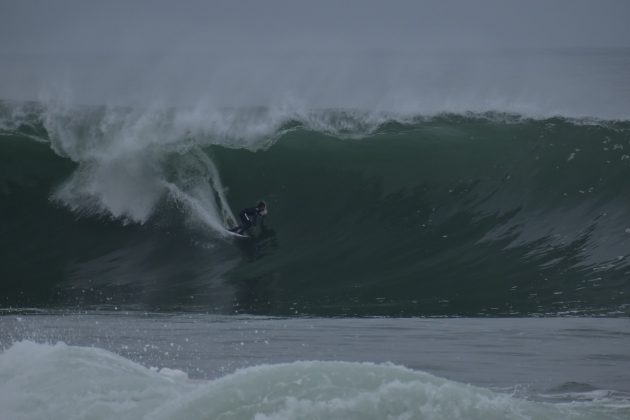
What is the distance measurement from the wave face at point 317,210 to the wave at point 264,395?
187 inches

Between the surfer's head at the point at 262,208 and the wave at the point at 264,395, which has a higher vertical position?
the surfer's head at the point at 262,208

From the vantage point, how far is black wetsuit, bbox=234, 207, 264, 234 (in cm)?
1558

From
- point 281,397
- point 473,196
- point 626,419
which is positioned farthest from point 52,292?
point 626,419

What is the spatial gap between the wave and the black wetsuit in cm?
780

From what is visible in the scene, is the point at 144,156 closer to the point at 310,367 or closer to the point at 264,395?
the point at 310,367

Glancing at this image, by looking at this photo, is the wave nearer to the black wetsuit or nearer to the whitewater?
the whitewater

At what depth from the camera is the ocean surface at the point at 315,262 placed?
7266 millimetres

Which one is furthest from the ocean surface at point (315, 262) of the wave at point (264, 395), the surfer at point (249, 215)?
the surfer at point (249, 215)

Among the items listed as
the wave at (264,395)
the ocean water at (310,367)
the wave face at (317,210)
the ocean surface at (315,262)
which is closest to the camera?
the wave at (264,395)

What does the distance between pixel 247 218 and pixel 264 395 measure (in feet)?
29.6

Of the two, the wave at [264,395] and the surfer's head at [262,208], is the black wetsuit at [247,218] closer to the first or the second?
the surfer's head at [262,208]

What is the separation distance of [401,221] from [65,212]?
5823 millimetres

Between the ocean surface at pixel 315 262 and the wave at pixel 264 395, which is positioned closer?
the wave at pixel 264 395

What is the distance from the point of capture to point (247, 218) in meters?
15.6
